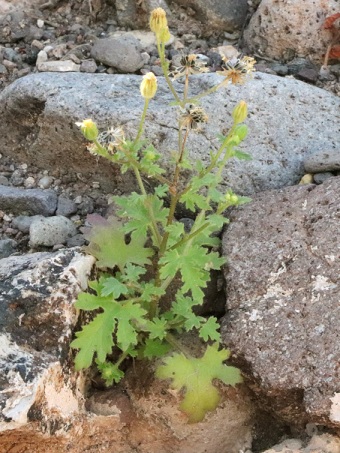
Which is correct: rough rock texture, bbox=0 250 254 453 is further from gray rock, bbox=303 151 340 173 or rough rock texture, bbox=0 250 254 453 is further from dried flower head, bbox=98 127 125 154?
gray rock, bbox=303 151 340 173

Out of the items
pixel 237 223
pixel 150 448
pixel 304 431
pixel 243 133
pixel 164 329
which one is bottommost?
pixel 150 448

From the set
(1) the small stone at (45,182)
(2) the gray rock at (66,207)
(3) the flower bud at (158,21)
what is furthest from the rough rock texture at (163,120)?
(3) the flower bud at (158,21)

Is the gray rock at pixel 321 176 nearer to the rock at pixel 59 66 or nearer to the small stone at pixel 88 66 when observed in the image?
the small stone at pixel 88 66

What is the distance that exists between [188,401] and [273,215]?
1.09 m

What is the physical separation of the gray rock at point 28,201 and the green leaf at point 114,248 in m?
0.77

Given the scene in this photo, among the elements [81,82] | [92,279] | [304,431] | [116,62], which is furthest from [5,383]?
[116,62]

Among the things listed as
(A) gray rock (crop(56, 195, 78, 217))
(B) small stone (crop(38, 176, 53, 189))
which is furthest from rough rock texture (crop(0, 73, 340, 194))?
(A) gray rock (crop(56, 195, 78, 217))

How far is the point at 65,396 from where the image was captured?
3271mm

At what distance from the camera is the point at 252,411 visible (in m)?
3.63

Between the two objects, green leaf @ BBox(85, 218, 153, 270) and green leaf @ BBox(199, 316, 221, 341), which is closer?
green leaf @ BBox(199, 316, 221, 341)

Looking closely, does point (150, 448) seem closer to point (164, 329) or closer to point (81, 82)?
point (164, 329)

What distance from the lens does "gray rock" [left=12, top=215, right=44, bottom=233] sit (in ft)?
14.1

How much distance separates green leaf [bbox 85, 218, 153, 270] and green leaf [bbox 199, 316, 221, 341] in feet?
1.46

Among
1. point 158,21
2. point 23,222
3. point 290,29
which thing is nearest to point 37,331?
point 23,222
